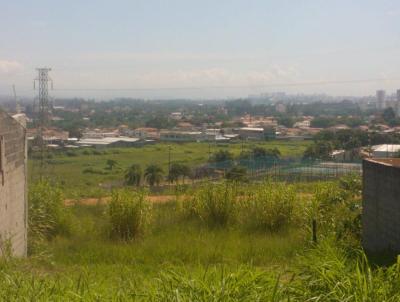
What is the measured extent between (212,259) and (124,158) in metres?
37.3

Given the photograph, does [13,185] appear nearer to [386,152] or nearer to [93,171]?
[386,152]

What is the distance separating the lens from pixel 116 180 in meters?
31.5

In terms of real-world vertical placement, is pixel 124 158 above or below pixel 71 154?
below

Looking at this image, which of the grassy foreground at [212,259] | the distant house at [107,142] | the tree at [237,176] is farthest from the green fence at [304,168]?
the distant house at [107,142]

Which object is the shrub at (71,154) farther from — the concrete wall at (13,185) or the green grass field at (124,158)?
the concrete wall at (13,185)

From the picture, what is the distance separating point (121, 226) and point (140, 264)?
6.33ft

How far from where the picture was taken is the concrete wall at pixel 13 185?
765 centimetres

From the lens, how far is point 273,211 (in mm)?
10164

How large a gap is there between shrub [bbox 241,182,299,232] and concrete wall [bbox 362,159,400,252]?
2.46m

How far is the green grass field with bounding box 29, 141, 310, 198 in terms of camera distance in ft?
108

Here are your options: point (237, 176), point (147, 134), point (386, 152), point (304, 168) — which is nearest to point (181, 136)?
point (147, 134)

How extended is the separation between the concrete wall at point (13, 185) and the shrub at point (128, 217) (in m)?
1.68

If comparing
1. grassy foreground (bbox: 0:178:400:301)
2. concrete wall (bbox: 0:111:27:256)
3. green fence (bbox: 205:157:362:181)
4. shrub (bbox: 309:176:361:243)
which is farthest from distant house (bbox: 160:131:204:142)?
concrete wall (bbox: 0:111:27:256)

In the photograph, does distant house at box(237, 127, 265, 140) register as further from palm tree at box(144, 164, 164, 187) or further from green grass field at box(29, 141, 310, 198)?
palm tree at box(144, 164, 164, 187)
